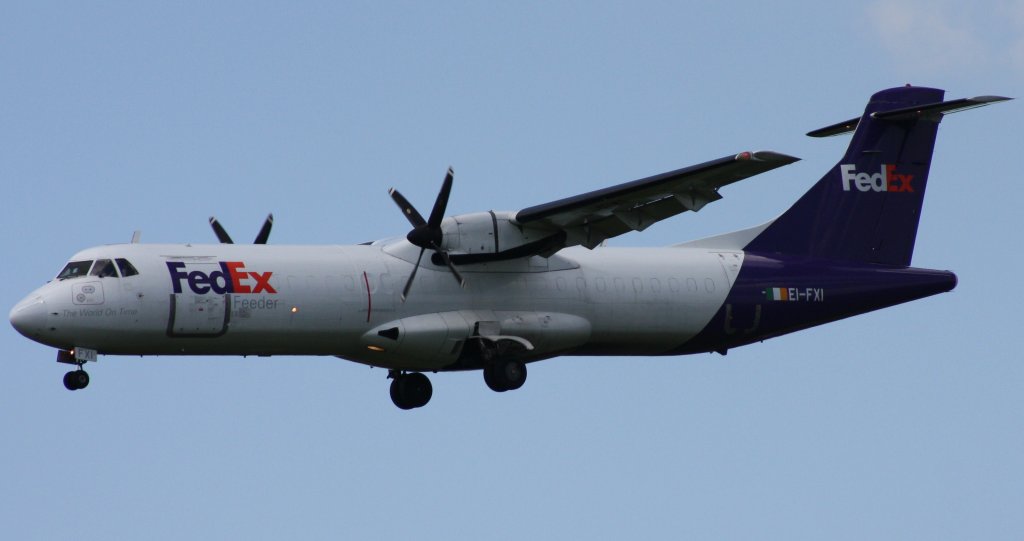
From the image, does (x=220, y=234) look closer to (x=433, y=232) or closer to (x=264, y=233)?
(x=264, y=233)

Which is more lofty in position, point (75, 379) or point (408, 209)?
point (408, 209)

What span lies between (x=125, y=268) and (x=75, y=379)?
183 centimetres

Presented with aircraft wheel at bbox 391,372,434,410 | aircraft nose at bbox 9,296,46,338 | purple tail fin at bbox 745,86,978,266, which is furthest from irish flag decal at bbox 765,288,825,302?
aircraft nose at bbox 9,296,46,338

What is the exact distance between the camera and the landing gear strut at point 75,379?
2484 centimetres

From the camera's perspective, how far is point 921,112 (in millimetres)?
29828

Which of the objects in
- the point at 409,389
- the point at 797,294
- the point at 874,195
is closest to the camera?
the point at 409,389

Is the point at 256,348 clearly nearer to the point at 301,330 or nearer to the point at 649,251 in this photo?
the point at 301,330

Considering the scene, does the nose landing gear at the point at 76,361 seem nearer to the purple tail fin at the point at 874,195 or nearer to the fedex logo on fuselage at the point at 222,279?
the fedex logo on fuselage at the point at 222,279

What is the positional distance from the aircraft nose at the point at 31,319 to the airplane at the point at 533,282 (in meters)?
0.02

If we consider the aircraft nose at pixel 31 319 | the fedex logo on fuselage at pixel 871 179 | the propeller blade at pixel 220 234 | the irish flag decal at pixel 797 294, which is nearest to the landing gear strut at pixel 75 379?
the aircraft nose at pixel 31 319

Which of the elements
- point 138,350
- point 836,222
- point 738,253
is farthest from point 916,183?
point 138,350

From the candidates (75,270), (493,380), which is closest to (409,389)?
(493,380)

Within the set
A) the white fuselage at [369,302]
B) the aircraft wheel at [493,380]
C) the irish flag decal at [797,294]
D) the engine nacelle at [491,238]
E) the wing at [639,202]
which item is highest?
the wing at [639,202]

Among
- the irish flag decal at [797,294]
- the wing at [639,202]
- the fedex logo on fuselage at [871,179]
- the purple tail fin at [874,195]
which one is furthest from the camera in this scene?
the fedex logo on fuselage at [871,179]
